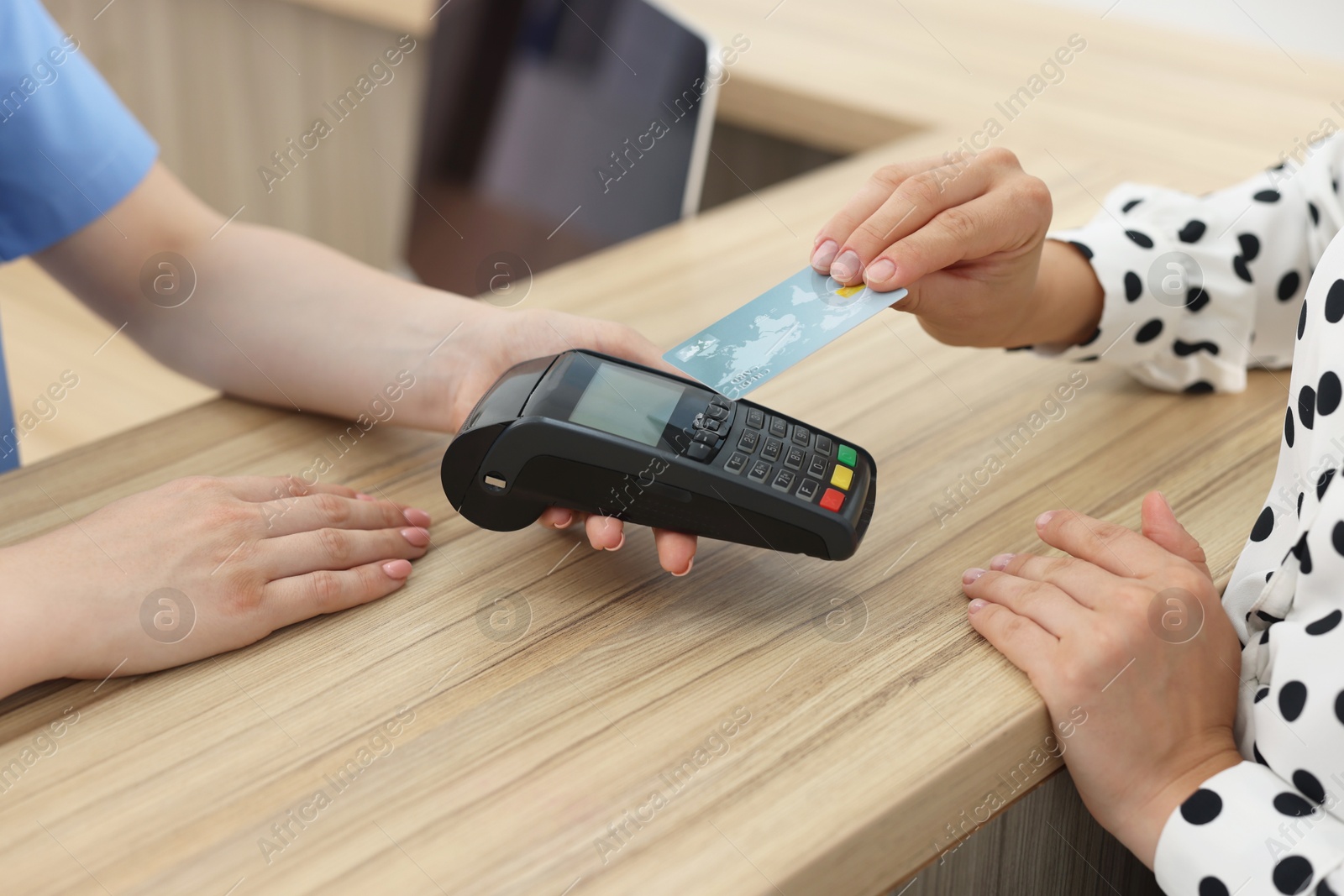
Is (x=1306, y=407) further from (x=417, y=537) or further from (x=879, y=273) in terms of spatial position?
(x=417, y=537)

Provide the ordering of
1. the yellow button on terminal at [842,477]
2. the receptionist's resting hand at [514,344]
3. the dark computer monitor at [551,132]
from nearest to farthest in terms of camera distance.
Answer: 1. the yellow button on terminal at [842,477]
2. the receptionist's resting hand at [514,344]
3. the dark computer monitor at [551,132]

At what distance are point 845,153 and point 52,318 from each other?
1069mm

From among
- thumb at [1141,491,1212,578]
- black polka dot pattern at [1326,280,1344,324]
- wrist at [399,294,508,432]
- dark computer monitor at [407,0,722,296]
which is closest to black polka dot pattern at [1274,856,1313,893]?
thumb at [1141,491,1212,578]

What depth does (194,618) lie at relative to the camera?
0.50 m

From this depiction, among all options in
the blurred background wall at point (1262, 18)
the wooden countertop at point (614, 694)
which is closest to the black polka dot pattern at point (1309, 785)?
the wooden countertop at point (614, 694)

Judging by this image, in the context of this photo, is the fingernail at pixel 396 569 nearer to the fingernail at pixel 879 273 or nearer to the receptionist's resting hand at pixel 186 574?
the receptionist's resting hand at pixel 186 574

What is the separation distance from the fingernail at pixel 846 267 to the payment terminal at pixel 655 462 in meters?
0.08

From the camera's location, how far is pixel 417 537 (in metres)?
0.57

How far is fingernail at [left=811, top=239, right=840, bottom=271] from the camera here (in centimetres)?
58

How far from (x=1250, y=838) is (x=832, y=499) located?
0.22 meters

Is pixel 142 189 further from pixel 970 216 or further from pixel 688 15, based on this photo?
pixel 688 15

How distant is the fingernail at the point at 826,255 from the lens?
584 millimetres

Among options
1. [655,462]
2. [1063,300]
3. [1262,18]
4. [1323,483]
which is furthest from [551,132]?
[1262,18]

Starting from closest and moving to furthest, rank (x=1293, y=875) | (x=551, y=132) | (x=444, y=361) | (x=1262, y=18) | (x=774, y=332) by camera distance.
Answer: (x=1293, y=875) → (x=774, y=332) → (x=444, y=361) → (x=551, y=132) → (x=1262, y=18)
